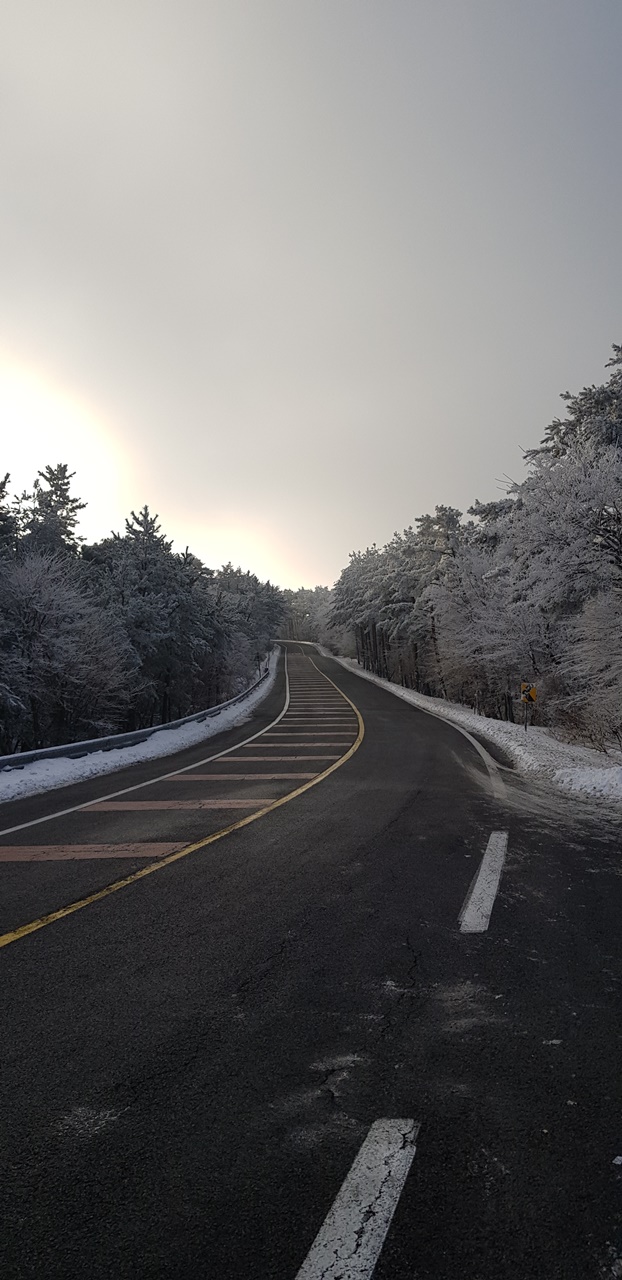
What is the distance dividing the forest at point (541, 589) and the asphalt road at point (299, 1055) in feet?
33.5

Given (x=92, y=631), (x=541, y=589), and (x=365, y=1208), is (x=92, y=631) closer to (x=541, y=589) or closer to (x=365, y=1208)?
(x=541, y=589)

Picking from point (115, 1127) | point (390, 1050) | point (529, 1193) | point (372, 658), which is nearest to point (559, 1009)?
point (390, 1050)

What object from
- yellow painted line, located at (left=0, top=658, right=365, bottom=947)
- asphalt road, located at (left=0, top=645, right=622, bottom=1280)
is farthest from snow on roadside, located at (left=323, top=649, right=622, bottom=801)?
yellow painted line, located at (left=0, top=658, right=365, bottom=947)

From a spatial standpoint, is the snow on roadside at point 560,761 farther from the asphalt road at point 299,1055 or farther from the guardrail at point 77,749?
the guardrail at point 77,749

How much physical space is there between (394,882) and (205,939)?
174 cm

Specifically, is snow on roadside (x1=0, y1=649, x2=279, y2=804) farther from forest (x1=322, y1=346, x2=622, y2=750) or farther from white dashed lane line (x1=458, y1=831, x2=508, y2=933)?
forest (x1=322, y1=346, x2=622, y2=750)

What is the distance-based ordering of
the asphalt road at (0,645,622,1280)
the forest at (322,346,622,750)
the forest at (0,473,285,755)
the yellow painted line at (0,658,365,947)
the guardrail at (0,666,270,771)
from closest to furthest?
the asphalt road at (0,645,622,1280) < the yellow painted line at (0,658,365,947) < the guardrail at (0,666,270,771) < the forest at (322,346,622,750) < the forest at (0,473,285,755)

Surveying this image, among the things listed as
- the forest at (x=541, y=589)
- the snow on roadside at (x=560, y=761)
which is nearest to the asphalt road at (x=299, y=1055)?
the snow on roadside at (x=560, y=761)

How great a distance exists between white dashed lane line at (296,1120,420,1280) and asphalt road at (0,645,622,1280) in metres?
0.03

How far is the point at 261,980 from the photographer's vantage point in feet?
11.4

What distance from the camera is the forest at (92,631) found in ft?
74.3

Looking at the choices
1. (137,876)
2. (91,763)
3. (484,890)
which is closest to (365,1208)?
(484,890)

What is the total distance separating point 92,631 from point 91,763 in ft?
44.7

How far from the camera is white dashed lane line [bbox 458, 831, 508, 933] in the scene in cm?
422
